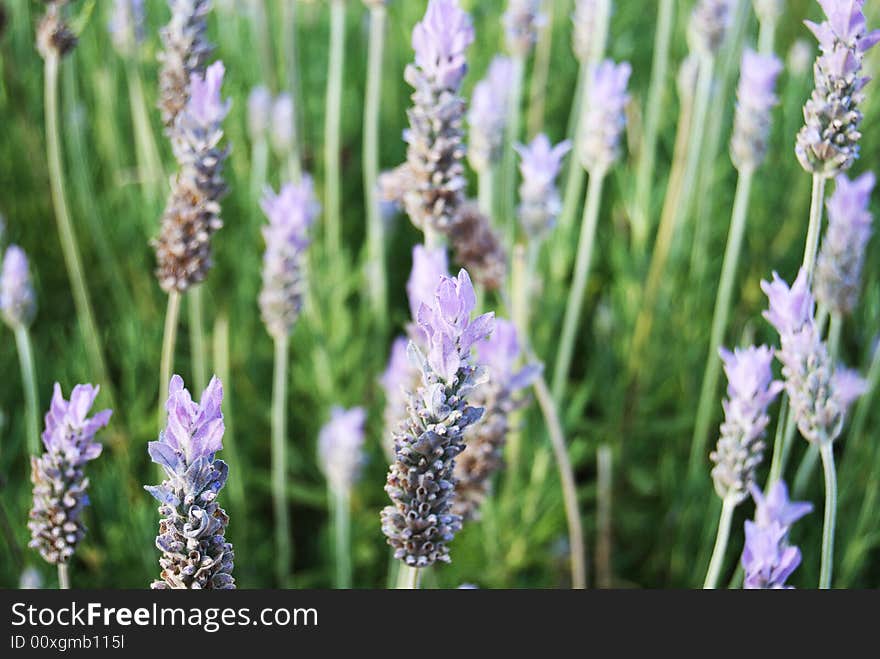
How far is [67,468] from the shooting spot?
977 millimetres

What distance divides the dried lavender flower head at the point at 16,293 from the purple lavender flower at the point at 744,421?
2.99 feet

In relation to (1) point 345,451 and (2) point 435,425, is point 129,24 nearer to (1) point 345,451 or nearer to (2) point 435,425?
(1) point 345,451

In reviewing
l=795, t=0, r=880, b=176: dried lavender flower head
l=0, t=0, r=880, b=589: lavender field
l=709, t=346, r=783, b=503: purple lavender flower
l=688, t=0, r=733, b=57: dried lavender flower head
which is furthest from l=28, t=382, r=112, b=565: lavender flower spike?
l=688, t=0, r=733, b=57: dried lavender flower head

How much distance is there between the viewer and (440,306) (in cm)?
77

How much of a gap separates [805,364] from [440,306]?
45 centimetres

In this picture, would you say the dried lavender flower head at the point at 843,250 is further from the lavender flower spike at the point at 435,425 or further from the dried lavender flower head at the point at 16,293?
the dried lavender flower head at the point at 16,293

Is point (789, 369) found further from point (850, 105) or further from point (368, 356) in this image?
point (368, 356)

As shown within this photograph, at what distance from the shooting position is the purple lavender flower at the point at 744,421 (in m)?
1.04

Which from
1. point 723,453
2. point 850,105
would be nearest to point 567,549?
point 723,453

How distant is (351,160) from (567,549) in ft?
3.27

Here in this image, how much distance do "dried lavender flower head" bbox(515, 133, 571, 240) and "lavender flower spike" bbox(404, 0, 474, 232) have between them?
0.24 meters

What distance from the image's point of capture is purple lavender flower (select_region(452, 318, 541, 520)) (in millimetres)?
1186

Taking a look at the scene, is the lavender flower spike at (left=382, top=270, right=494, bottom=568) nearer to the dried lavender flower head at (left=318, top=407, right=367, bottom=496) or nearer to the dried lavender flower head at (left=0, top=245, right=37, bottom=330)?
the dried lavender flower head at (left=318, top=407, right=367, bottom=496)

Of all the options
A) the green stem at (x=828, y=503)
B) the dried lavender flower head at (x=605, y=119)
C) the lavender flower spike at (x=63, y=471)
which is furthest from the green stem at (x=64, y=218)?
the green stem at (x=828, y=503)
